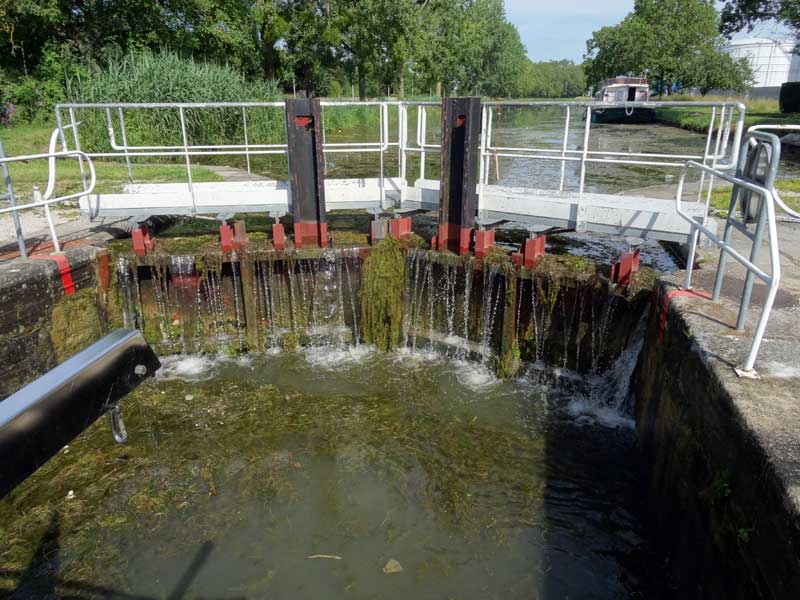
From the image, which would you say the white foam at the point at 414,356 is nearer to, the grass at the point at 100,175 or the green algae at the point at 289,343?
the green algae at the point at 289,343

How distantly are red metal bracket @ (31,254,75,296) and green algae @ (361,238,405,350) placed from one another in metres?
3.37

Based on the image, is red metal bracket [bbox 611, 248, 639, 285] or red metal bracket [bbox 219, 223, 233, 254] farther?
red metal bracket [bbox 219, 223, 233, 254]

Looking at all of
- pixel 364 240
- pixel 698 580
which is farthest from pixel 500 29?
pixel 698 580

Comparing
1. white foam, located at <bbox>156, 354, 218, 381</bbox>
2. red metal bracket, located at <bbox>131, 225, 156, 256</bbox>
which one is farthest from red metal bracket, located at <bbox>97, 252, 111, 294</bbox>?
white foam, located at <bbox>156, 354, 218, 381</bbox>

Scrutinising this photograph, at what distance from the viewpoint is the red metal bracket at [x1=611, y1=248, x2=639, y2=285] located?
19.8 feet

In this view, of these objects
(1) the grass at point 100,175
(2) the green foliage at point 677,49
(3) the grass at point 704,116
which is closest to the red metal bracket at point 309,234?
(1) the grass at point 100,175

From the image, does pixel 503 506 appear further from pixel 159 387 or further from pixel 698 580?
pixel 159 387

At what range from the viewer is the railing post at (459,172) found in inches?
267

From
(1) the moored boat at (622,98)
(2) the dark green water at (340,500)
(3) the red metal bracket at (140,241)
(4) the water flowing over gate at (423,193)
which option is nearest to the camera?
(2) the dark green water at (340,500)

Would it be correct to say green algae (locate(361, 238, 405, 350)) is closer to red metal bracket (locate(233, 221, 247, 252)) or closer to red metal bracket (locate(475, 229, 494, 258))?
red metal bracket (locate(475, 229, 494, 258))

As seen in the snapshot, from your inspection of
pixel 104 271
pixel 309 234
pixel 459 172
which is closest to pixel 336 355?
pixel 309 234

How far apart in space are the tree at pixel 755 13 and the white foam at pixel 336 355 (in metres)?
28.0

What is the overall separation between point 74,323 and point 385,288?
12.0 ft

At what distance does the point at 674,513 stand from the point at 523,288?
3.31 metres
